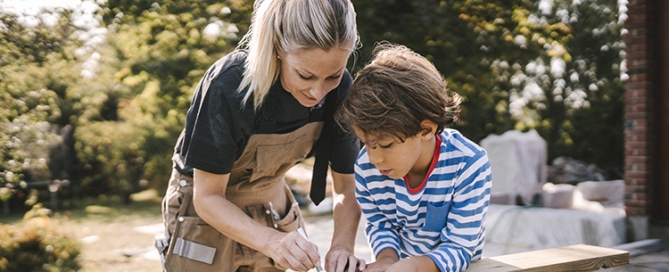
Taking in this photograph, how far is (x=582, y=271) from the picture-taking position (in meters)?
1.84

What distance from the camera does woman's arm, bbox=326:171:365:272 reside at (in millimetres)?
1797

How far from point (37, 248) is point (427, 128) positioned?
4521 mm

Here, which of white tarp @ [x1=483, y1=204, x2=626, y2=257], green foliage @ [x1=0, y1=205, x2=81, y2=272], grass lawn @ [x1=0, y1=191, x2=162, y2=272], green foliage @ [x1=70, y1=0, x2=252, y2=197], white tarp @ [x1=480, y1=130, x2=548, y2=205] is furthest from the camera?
white tarp @ [x1=480, y1=130, x2=548, y2=205]

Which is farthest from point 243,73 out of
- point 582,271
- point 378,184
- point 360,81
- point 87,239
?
point 87,239

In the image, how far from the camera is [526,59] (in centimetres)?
833

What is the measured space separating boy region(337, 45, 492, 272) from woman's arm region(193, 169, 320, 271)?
278 mm

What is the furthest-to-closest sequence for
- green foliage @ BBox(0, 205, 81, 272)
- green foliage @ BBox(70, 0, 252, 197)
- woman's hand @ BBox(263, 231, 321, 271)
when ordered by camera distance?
1. green foliage @ BBox(70, 0, 252, 197)
2. green foliage @ BBox(0, 205, 81, 272)
3. woman's hand @ BBox(263, 231, 321, 271)

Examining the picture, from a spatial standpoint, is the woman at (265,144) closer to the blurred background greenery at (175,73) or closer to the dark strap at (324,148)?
the dark strap at (324,148)

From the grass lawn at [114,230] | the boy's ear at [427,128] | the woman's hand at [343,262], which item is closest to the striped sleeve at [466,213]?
the boy's ear at [427,128]

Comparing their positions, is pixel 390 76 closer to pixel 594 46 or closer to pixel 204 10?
pixel 204 10

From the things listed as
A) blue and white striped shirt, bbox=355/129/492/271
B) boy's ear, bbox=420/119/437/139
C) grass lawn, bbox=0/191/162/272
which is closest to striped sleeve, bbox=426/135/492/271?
blue and white striped shirt, bbox=355/129/492/271

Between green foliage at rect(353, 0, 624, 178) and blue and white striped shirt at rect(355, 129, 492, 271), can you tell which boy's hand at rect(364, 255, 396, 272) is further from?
green foliage at rect(353, 0, 624, 178)

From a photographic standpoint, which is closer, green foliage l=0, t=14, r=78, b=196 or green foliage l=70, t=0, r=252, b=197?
green foliage l=0, t=14, r=78, b=196

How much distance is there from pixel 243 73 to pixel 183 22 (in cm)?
570
